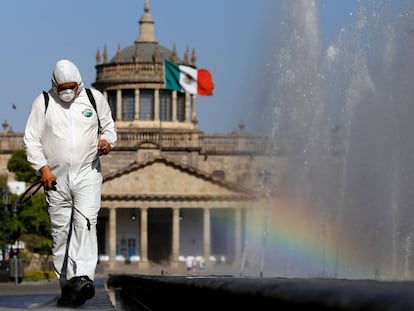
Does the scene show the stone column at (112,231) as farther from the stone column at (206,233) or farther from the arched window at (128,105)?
the arched window at (128,105)

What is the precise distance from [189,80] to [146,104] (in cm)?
4201

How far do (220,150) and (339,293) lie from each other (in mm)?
132151

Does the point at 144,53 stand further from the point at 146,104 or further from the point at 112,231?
the point at 112,231

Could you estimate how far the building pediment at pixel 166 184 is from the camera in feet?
399

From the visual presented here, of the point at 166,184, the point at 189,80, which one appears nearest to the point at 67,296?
the point at 189,80

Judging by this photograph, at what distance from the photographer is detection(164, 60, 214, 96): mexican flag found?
10194cm

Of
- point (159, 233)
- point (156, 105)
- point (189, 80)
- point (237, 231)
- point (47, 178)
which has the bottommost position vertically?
point (159, 233)

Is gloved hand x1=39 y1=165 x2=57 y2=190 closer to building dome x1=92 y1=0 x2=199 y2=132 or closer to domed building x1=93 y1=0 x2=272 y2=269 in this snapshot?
domed building x1=93 y1=0 x2=272 y2=269

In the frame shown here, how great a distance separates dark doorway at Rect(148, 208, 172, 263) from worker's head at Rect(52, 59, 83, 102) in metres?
117

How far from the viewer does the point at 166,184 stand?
122188mm

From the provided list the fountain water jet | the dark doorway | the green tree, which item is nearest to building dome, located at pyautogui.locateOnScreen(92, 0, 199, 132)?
the dark doorway

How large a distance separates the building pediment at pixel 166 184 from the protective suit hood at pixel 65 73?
111893mm

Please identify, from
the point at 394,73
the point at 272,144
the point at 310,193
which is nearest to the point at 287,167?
the point at 272,144

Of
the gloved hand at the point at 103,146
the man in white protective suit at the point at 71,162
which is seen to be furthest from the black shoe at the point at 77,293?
Result: the gloved hand at the point at 103,146
